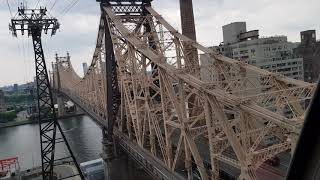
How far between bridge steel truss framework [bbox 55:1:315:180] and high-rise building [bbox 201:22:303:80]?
34.6 metres

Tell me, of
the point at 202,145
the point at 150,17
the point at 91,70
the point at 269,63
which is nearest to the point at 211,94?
the point at 202,145

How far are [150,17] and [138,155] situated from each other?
452 inches

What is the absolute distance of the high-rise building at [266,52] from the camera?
6206 cm

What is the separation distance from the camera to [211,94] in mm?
13055

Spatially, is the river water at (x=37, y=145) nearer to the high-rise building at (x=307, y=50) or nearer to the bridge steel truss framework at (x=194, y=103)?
the bridge steel truss framework at (x=194, y=103)

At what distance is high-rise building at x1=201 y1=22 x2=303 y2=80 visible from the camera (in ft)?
204

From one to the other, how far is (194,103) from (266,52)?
153 feet

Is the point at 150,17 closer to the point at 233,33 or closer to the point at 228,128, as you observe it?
the point at 228,128

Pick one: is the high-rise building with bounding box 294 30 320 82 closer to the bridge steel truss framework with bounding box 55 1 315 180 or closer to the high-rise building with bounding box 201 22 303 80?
the high-rise building with bounding box 201 22 303 80

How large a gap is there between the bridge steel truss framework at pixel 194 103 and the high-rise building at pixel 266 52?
113 feet

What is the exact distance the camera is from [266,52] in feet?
218

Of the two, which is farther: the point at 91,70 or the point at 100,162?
the point at 91,70

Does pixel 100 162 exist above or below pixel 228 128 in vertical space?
below

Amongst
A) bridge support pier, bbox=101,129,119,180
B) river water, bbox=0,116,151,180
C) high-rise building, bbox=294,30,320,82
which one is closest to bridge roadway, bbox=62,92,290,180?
bridge support pier, bbox=101,129,119,180
